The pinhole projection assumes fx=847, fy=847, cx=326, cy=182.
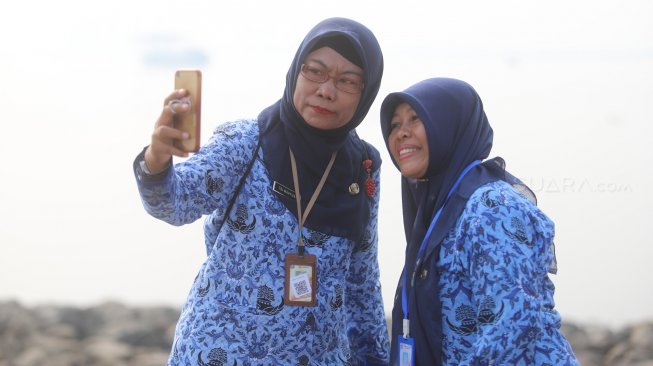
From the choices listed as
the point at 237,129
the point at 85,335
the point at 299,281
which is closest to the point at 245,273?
the point at 299,281

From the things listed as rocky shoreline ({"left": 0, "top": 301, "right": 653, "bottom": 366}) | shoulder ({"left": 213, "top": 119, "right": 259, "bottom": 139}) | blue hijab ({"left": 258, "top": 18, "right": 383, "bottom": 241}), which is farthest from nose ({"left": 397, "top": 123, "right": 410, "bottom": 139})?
rocky shoreline ({"left": 0, "top": 301, "right": 653, "bottom": 366})

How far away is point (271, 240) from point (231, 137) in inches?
12.5

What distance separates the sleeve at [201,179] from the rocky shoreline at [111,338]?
3939 mm

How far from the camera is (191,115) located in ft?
6.78

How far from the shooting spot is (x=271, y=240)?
238 centimetres

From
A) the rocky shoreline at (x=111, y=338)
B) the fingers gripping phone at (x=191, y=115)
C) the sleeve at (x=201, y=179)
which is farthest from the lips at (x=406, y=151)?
the rocky shoreline at (x=111, y=338)

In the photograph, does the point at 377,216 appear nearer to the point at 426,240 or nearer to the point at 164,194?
the point at 426,240

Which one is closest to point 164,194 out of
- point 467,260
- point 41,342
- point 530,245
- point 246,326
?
point 246,326

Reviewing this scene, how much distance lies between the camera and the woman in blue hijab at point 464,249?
2.02 meters

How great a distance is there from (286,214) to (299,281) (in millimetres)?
193

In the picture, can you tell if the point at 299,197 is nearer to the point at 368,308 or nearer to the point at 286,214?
the point at 286,214

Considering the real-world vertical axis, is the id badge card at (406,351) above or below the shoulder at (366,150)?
below

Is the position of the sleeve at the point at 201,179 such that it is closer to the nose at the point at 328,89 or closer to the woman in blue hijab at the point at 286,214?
the woman in blue hijab at the point at 286,214

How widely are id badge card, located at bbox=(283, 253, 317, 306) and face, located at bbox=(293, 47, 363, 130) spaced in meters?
0.39
